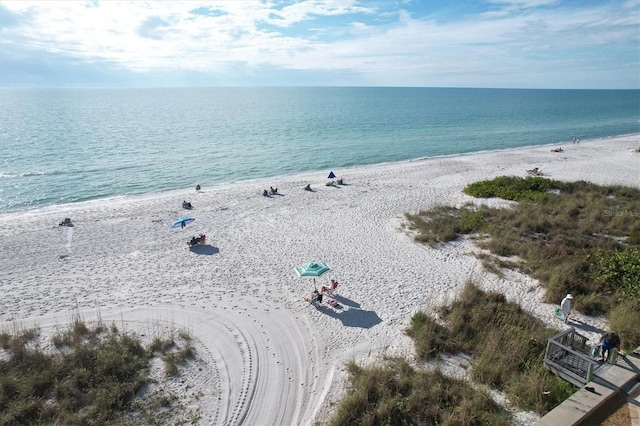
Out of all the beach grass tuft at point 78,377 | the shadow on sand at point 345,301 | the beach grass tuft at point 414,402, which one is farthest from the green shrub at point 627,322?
the beach grass tuft at point 78,377

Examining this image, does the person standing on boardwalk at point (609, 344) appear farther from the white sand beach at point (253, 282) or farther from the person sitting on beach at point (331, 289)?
the person sitting on beach at point (331, 289)

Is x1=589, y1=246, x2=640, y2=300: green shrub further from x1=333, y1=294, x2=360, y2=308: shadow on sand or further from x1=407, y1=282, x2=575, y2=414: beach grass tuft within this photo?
x1=333, y1=294, x2=360, y2=308: shadow on sand

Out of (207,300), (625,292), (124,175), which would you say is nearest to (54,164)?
(124,175)

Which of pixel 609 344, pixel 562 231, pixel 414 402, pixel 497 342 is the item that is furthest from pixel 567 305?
pixel 562 231

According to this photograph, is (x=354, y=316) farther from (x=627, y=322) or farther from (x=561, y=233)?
(x=561, y=233)

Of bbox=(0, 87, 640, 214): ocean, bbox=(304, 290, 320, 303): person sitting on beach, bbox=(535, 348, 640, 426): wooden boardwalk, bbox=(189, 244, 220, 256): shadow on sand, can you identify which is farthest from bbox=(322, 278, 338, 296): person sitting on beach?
bbox=(0, 87, 640, 214): ocean

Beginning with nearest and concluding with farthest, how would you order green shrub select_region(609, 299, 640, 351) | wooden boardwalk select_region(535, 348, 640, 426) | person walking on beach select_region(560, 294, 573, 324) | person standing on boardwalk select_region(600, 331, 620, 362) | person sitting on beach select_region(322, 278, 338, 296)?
wooden boardwalk select_region(535, 348, 640, 426)
person standing on boardwalk select_region(600, 331, 620, 362)
green shrub select_region(609, 299, 640, 351)
person walking on beach select_region(560, 294, 573, 324)
person sitting on beach select_region(322, 278, 338, 296)
